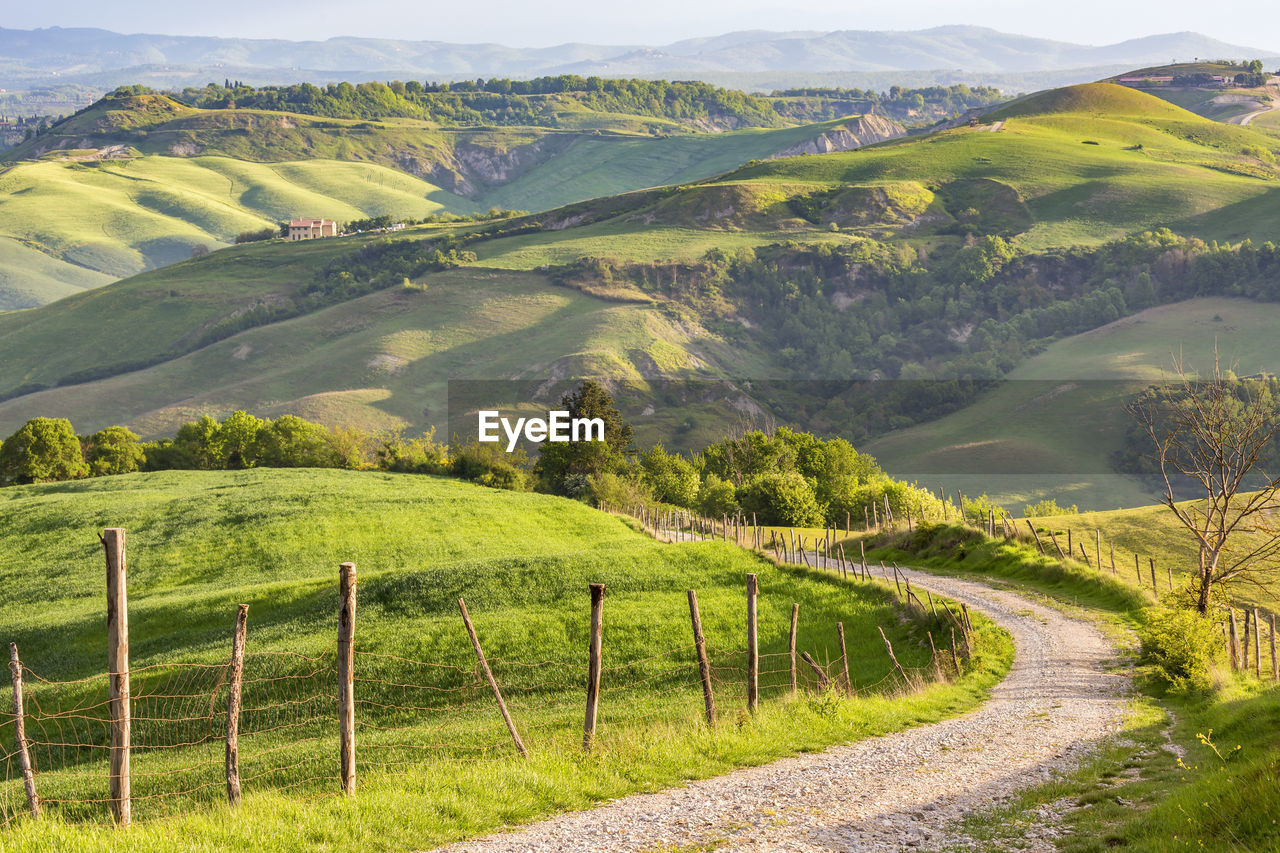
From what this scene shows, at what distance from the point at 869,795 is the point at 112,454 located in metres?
105

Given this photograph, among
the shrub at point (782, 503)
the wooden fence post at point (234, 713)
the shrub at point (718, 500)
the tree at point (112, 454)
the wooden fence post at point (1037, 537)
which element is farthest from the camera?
the tree at point (112, 454)

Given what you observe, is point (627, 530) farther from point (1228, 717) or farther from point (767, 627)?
point (1228, 717)

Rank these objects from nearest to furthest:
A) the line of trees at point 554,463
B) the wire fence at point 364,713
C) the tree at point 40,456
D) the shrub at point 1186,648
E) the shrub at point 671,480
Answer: the wire fence at point 364,713, the shrub at point 1186,648, the line of trees at point 554,463, the tree at point 40,456, the shrub at point 671,480

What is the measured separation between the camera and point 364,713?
28422 millimetres

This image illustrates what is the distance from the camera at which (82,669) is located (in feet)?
123

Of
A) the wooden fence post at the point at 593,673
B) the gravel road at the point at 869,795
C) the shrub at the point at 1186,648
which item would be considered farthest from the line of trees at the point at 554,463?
the wooden fence post at the point at 593,673

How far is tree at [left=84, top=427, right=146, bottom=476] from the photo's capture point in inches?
3964

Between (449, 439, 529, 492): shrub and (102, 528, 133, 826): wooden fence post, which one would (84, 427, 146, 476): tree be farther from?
(102, 528, 133, 826): wooden fence post

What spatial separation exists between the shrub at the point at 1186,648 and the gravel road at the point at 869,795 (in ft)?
5.93

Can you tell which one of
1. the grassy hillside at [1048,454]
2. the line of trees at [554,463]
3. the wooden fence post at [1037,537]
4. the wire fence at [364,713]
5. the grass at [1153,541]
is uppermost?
the wire fence at [364,713]

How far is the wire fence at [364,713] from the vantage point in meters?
20.9

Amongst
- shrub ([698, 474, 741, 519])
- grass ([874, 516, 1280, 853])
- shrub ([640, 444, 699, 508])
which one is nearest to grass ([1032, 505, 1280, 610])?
grass ([874, 516, 1280, 853])

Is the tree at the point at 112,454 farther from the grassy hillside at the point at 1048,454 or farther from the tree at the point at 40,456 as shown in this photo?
the grassy hillside at the point at 1048,454

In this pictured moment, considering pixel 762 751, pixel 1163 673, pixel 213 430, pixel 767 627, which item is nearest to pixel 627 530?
pixel 767 627
